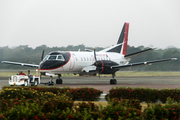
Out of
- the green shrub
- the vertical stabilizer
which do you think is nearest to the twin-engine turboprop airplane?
the vertical stabilizer

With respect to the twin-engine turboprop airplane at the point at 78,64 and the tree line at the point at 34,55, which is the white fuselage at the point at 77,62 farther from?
the tree line at the point at 34,55

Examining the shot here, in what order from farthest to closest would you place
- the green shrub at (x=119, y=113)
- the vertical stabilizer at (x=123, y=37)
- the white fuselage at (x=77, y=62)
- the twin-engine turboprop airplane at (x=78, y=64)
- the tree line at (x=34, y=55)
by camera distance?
1. the tree line at (x=34, y=55)
2. the vertical stabilizer at (x=123, y=37)
3. the white fuselage at (x=77, y=62)
4. the twin-engine turboprop airplane at (x=78, y=64)
5. the green shrub at (x=119, y=113)

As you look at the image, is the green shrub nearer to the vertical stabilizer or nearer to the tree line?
the vertical stabilizer

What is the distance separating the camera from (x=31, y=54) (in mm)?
43906

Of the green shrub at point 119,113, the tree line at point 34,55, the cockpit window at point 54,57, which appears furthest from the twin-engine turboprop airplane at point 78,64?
the green shrub at point 119,113

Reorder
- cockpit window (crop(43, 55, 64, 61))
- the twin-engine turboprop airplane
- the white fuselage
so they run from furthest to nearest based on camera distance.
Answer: the white fuselage, cockpit window (crop(43, 55, 64, 61)), the twin-engine turboprop airplane

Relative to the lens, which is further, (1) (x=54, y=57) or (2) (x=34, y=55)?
(2) (x=34, y=55)

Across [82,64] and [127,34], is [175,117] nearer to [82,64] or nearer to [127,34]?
[82,64]

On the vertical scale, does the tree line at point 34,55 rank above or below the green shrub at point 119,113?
above

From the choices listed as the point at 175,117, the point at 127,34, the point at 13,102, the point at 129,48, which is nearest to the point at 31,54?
the point at 127,34

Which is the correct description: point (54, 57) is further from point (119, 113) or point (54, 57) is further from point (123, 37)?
point (119, 113)

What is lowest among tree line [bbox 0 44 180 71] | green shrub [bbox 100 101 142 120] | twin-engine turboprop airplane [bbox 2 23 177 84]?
green shrub [bbox 100 101 142 120]

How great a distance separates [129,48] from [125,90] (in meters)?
42.6

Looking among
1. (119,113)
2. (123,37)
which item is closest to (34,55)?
(123,37)
